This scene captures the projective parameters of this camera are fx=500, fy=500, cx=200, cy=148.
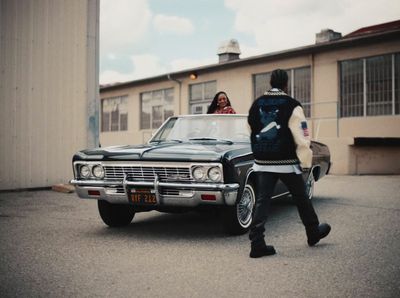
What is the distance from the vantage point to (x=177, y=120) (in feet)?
24.1

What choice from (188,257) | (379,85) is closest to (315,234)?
(188,257)

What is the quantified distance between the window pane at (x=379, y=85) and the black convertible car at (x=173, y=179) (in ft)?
35.6

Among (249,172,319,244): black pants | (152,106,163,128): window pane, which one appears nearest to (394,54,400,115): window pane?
(249,172,319,244): black pants

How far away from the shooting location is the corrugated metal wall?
10195 millimetres

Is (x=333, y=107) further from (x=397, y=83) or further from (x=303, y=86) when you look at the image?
(x=397, y=83)

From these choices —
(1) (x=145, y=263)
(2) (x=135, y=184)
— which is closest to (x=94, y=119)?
(2) (x=135, y=184)

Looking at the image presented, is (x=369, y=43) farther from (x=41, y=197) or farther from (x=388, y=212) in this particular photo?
(x=41, y=197)

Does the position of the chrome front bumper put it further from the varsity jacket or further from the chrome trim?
the varsity jacket

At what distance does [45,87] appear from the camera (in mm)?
10750

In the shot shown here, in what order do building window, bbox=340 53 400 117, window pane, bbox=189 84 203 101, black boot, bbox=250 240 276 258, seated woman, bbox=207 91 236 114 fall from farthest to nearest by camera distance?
window pane, bbox=189 84 203 101, building window, bbox=340 53 400 117, seated woman, bbox=207 91 236 114, black boot, bbox=250 240 276 258

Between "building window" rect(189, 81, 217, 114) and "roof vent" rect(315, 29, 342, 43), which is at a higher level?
"roof vent" rect(315, 29, 342, 43)

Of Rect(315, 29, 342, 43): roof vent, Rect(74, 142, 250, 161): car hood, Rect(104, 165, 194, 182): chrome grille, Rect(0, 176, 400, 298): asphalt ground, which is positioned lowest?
Rect(0, 176, 400, 298): asphalt ground

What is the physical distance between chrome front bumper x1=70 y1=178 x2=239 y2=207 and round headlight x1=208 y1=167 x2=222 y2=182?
0.08m

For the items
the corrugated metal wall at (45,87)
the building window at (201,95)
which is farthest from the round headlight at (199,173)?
the building window at (201,95)
